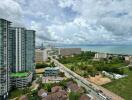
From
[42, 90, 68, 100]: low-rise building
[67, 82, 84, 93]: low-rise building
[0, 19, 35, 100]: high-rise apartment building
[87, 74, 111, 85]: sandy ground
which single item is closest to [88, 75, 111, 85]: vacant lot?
[87, 74, 111, 85]: sandy ground

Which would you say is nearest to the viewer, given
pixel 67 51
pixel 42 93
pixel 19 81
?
pixel 42 93

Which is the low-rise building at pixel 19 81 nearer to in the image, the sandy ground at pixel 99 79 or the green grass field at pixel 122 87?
the sandy ground at pixel 99 79

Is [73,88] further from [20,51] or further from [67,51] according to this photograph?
[67,51]

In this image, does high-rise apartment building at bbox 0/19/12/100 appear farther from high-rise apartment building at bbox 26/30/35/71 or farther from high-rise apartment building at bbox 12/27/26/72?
high-rise apartment building at bbox 26/30/35/71

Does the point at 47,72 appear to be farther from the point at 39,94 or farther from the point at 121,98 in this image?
the point at 121,98

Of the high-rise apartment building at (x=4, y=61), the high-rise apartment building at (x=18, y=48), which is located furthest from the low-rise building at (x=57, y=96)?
the high-rise apartment building at (x=18, y=48)

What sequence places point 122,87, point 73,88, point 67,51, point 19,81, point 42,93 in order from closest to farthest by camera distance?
point 42,93 < point 73,88 < point 122,87 < point 19,81 < point 67,51

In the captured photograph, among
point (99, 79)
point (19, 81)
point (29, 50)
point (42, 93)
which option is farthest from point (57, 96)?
point (29, 50)

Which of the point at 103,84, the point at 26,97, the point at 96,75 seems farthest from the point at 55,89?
the point at 96,75
